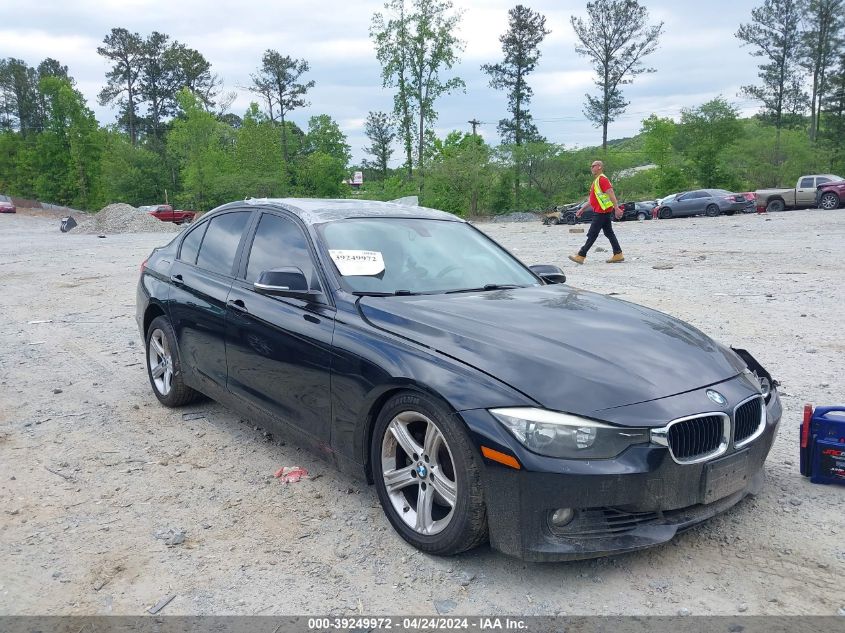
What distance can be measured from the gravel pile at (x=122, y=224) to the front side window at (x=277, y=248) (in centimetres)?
3458

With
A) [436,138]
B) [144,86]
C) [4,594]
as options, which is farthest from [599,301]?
[144,86]

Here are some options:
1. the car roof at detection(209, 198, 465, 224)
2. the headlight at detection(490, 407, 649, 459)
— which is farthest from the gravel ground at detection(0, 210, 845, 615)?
the car roof at detection(209, 198, 465, 224)

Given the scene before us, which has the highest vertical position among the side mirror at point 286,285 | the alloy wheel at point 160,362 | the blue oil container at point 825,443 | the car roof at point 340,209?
the car roof at point 340,209

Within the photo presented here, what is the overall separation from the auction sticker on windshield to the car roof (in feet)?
1.28

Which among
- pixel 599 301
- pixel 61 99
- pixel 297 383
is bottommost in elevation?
pixel 297 383

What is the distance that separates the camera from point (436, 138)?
56.4 meters

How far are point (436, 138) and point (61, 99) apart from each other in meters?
36.5

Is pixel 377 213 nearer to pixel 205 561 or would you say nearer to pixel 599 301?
pixel 599 301

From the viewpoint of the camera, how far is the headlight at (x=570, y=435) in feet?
8.86

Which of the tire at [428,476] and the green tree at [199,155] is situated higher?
the green tree at [199,155]

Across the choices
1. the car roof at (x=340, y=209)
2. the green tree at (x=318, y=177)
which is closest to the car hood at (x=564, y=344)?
the car roof at (x=340, y=209)

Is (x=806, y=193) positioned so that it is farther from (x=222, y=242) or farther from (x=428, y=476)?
(x=428, y=476)

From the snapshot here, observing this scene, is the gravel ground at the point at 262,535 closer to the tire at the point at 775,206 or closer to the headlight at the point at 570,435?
the headlight at the point at 570,435

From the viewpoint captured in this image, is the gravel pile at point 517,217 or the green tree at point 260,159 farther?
the green tree at point 260,159
